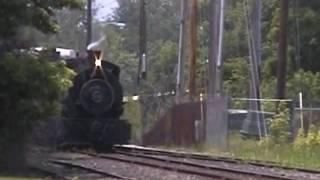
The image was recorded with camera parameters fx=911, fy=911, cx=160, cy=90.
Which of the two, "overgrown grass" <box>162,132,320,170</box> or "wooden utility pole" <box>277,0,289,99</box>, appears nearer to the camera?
"overgrown grass" <box>162,132,320,170</box>

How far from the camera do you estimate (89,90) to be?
31766 mm

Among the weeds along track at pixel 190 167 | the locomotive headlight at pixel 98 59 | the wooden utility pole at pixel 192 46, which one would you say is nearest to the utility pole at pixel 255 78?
the wooden utility pole at pixel 192 46

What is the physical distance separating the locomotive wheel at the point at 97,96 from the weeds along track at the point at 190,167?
80.4 inches

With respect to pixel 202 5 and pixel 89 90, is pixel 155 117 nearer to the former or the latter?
pixel 89 90

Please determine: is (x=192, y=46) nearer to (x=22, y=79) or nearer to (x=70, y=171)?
(x=70, y=171)

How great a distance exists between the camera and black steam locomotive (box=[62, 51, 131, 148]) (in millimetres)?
31312

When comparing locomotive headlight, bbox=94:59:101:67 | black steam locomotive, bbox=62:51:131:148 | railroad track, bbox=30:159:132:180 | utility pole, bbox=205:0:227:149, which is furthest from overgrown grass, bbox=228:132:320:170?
railroad track, bbox=30:159:132:180

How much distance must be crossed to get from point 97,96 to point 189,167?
28.4ft

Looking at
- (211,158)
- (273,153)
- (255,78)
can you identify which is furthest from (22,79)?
(255,78)

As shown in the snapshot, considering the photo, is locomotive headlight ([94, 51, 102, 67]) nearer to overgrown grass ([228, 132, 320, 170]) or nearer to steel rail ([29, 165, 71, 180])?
overgrown grass ([228, 132, 320, 170])

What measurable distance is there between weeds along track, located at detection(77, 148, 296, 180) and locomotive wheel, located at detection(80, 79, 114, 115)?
204cm

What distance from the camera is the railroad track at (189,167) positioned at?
68.1ft

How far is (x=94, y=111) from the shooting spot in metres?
31.8

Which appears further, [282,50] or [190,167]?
[282,50]
